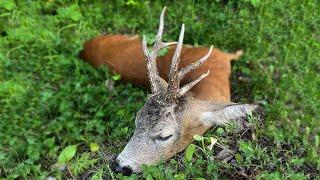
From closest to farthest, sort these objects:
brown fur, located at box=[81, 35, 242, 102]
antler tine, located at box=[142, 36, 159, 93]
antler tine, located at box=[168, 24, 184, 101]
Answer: antler tine, located at box=[168, 24, 184, 101], antler tine, located at box=[142, 36, 159, 93], brown fur, located at box=[81, 35, 242, 102]

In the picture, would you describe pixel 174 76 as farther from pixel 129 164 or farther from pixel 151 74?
pixel 129 164

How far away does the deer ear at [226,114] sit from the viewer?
5.16m

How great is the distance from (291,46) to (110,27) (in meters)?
2.55

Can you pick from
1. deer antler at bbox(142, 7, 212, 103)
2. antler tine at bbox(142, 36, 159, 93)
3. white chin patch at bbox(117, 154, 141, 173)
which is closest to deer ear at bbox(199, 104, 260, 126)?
deer antler at bbox(142, 7, 212, 103)

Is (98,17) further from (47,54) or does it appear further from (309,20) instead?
(309,20)

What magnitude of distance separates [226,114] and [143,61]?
75.4 inches

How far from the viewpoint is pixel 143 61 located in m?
6.92

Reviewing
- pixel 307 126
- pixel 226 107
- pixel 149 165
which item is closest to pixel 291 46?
pixel 307 126

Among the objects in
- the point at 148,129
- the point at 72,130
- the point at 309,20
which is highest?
the point at 309,20

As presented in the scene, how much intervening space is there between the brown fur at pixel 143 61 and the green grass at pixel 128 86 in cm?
16

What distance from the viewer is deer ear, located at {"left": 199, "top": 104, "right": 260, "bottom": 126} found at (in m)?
5.16

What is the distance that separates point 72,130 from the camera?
639 centimetres

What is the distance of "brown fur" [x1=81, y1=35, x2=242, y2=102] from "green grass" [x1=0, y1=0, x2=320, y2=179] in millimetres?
155

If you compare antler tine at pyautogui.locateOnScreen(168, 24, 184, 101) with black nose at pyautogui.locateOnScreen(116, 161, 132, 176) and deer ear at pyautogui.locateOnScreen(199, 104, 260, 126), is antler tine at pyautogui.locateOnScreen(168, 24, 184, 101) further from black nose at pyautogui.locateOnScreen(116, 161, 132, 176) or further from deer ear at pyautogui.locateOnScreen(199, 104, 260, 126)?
black nose at pyautogui.locateOnScreen(116, 161, 132, 176)
